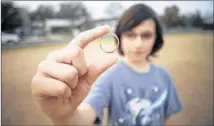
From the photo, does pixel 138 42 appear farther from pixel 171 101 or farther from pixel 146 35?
pixel 171 101

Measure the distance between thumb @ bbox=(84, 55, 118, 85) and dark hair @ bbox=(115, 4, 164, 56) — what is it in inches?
11.0

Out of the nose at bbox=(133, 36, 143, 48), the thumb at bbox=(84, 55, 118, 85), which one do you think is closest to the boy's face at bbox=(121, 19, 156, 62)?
the nose at bbox=(133, 36, 143, 48)

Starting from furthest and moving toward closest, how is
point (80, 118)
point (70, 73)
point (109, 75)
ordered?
point (109, 75), point (80, 118), point (70, 73)

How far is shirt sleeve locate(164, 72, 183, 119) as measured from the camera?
80 centimetres

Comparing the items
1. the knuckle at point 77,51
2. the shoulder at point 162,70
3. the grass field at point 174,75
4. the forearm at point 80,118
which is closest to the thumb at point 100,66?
the knuckle at point 77,51

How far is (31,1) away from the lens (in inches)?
31.0

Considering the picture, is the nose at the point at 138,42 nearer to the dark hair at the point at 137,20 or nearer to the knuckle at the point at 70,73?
the dark hair at the point at 137,20

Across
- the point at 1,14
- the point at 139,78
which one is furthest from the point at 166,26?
the point at 1,14

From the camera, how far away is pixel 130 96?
750 millimetres

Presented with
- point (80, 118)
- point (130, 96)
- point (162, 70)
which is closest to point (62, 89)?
point (80, 118)

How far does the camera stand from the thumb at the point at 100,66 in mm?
468

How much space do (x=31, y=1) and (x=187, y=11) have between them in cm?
46

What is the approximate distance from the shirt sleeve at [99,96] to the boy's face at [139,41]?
0.10 metres

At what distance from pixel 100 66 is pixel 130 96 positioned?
298 millimetres
